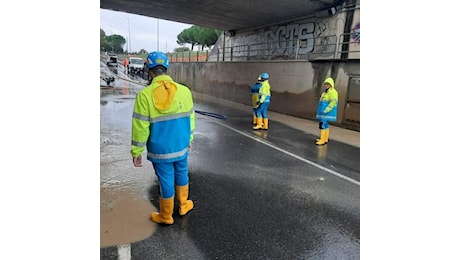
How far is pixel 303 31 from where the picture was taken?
16.3 m

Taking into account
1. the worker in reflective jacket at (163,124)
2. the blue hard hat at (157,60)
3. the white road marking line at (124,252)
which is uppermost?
the blue hard hat at (157,60)

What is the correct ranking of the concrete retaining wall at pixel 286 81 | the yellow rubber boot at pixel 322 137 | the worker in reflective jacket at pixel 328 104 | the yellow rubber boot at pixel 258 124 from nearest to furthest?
the worker in reflective jacket at pixel 328 104 < the yellow rubber boot at pixel 322 137 < the yellow rubber boot at pixel 258 124 < the concrete retaining wall at pixel 286 81

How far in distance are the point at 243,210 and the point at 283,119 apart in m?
8.59

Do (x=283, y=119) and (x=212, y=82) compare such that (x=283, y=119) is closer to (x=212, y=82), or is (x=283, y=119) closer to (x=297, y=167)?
(x=297, y=167)

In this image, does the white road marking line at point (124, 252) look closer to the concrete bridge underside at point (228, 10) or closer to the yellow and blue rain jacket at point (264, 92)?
the yellow and blue rain jacket at point (264, 92)

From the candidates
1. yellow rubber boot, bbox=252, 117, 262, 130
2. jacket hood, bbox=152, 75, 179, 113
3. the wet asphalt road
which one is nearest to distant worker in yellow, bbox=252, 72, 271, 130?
yellow rubber boot, bbox=252, 117, 262, 130

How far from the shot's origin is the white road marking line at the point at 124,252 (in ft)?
9.58

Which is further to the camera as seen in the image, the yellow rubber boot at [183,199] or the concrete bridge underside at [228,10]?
the concrete bridge underside at [228,10]

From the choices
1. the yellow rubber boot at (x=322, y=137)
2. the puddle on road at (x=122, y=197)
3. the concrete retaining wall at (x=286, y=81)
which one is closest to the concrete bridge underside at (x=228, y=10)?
the concrete retaining wall at (x=286, y=81)

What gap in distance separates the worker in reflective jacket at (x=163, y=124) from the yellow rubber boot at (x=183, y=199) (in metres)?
0.19

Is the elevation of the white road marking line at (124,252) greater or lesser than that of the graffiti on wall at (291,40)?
lesser

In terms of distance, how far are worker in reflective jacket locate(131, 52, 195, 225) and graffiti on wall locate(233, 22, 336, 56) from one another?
11078 mm

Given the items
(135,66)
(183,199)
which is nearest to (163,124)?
(183,199)

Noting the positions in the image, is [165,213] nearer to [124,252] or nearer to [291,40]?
[124,252]
